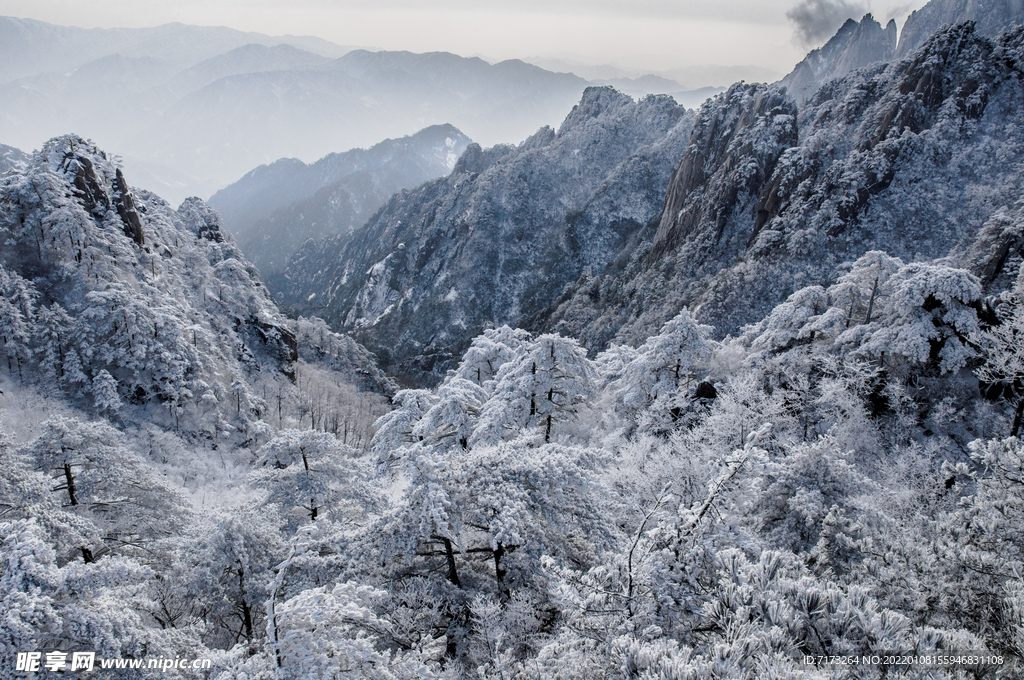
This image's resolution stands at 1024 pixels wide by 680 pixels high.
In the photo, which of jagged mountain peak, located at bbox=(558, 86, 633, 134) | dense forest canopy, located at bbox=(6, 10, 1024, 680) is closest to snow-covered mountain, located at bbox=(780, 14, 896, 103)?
jagged mountain peak, located at bbox=(558, 86, 633, 134)

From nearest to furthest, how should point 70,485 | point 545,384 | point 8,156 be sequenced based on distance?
point 70,485 → point 545,384 → point 8,156

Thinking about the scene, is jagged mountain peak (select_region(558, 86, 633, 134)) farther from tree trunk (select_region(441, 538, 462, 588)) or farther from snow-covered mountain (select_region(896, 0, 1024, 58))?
tree trunk (select_region(441, 538, 462, 588))

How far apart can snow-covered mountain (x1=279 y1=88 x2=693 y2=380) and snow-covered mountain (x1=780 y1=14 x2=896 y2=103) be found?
4709 centimetres

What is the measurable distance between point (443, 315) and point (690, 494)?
133 metres

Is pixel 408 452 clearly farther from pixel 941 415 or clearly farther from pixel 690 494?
pixel 941 415

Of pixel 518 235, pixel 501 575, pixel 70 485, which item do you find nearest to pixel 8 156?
pixel 518 235

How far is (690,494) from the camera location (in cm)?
1891

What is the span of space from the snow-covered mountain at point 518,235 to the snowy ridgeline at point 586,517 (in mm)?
97864

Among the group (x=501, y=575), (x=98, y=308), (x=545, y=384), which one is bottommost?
(x=501, y=575)

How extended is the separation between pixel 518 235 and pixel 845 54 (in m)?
129

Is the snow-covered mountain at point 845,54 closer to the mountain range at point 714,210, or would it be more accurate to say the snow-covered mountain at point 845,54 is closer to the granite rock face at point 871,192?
the mountain range at point 714,210

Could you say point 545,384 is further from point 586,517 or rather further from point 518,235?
point 518,235

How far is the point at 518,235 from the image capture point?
160000mm

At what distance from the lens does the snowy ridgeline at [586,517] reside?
8.13 metres
